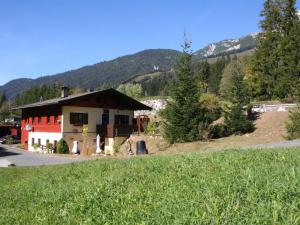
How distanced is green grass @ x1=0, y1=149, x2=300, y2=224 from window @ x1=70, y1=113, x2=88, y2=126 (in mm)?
30578

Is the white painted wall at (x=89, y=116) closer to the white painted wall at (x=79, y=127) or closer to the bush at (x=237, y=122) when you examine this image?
the white painted wall at (x=79, y=127)

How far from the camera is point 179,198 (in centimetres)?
611

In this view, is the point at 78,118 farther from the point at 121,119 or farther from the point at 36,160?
the point at 36,160

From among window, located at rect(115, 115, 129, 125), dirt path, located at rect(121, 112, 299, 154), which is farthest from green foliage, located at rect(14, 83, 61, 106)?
dirt path, located at rect(121, 112, 299, 154)

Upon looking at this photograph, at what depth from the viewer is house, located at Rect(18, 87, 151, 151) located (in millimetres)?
39969

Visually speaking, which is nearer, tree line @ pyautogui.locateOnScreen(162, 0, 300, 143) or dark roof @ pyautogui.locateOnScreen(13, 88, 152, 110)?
tree line @ pyautogui.locateOnScreen(162, 0, 300, 143)

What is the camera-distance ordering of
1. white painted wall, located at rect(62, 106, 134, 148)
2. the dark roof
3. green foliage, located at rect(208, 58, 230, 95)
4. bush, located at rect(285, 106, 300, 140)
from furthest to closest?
green foliage, located at rect(208, 58, 230, 95), white painted wall, located at rect(62, 106, 134, 148), the dark roof, bush, located at rect(285, 106, 300, 140)

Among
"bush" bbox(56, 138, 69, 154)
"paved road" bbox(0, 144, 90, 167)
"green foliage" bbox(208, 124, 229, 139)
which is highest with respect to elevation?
"green foliage" bbox(208, 124, 229, 139)

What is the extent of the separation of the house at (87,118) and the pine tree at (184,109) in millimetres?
9584

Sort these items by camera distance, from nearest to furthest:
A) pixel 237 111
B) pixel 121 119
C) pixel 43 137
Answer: pixel 237 111 < pixel 43 137 < pixel 121 119

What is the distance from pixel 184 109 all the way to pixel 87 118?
49.3 ft

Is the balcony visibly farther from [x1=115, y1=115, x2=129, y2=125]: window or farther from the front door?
[x1=115, y1=115, x2=129, y2=125]: window

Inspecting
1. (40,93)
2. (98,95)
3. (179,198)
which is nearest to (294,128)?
(179,198)

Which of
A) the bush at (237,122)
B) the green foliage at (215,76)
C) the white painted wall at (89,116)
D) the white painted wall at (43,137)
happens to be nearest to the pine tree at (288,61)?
the bush at (237,122)
